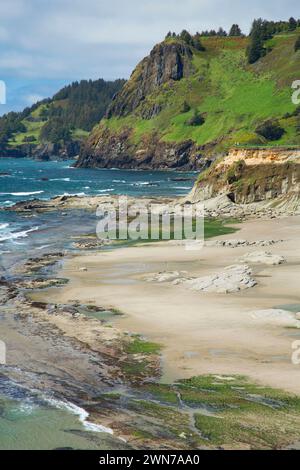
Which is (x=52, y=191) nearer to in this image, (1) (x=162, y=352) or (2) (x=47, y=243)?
(2) (x=47, y=243)

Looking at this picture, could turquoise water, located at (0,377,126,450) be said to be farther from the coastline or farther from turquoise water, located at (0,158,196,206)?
turquoise water, located at (0,158,196,206)

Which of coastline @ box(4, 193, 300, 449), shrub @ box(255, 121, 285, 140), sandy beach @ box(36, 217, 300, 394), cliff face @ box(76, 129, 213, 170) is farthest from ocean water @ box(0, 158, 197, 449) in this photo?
shrub @ box(255, 121, 285, 140)

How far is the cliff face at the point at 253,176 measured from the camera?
79.2m

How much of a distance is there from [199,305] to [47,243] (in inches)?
1194

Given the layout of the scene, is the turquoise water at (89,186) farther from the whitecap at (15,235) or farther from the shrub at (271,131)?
the whitecap at (15,235)

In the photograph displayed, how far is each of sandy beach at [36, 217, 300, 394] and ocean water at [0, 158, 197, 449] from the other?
496 centimetres

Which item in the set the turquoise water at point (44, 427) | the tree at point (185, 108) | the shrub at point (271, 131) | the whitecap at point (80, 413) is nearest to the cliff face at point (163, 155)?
the tree at point (185, 108)

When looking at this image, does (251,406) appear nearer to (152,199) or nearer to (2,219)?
(2,219)

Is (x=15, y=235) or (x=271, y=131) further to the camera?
(x=271, y=131)

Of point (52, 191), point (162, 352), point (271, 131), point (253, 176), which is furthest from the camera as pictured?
point (271, 131)

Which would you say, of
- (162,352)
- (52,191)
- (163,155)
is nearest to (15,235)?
(162,352)

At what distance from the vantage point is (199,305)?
3275 centimetres

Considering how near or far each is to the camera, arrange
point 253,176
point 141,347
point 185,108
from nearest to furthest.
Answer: point 141,347 < point 253,176 < point 185,108
